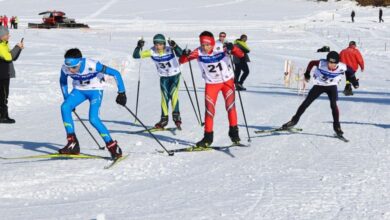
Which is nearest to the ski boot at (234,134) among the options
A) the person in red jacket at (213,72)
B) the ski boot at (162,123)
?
the person in red jacket at (213,72)

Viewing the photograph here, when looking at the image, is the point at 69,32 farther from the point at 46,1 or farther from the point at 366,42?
the point at 46,1

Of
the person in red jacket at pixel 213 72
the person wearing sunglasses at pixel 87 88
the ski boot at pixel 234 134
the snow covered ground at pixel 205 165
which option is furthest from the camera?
the ski boot at pixel 234 134

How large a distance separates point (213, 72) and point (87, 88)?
2.05 m

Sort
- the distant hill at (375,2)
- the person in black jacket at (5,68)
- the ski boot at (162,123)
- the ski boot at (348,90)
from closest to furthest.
A: 1. the ski boot at (162,123)
2. the person in black jacket at (5,68)
3. the ski boot at (348,90)
4. the distant hill at (375,2)

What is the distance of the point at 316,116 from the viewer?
12586 mm

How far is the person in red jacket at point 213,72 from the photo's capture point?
29.7 ft

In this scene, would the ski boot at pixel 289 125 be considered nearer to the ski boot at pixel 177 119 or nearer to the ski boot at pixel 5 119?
the ski boot at pixel 177 119

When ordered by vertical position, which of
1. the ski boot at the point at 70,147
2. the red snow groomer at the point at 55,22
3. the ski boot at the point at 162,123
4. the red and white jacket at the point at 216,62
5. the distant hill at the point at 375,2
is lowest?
the ski boot at the point at 162,123

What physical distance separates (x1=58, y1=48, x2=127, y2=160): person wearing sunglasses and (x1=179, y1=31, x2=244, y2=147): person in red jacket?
1.59 metres

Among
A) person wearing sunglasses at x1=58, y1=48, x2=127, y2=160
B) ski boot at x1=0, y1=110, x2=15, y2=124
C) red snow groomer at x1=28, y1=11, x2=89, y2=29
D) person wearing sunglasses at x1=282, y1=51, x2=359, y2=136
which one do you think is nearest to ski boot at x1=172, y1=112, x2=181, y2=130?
person wearing sunglasses at x1=282, y1=51, x2=359, y2=136

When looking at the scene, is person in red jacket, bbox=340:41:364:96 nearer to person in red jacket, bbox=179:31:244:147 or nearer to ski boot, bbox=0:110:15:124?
person in red jacket, bbox=179:31:244:147

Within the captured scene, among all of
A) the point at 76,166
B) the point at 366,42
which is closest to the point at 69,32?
the point at 366,42

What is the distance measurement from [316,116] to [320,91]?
2386 mm

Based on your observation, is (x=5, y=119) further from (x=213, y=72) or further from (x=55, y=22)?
(x=55, y=22)
